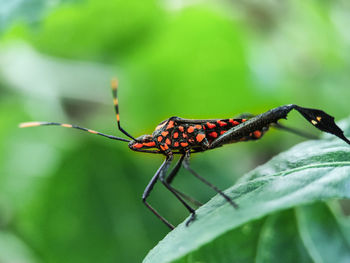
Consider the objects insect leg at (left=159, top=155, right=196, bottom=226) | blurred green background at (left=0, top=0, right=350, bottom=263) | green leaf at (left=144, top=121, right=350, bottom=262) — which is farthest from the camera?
blurred green background at (left=0, top=0, right=350, bottom=263)

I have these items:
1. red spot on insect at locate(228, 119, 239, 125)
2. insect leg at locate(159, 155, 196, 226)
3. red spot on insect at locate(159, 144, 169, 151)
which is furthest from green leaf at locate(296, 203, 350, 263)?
red spot on insect at locate(159, 144, 169, 151)

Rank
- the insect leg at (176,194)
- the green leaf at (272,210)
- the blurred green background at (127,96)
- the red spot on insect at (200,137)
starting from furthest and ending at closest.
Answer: the blurred green background at (127,96) < the red spot on insect at (200,137) < the insect leg at (176,194) < the green leaf at (272,210)

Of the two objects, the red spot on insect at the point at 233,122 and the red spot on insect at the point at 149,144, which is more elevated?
the red spot on insect at the point at 233,122

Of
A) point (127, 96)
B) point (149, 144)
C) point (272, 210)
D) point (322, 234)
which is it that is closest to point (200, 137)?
point (149, 144)

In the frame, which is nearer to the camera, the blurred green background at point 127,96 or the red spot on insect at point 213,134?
the red spot on insect at point 213,134

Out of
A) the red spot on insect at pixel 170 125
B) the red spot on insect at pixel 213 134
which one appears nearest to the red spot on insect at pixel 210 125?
the red spot on insect at pixel 213 134

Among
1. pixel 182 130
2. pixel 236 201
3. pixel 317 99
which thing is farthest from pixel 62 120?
pixel 236 201

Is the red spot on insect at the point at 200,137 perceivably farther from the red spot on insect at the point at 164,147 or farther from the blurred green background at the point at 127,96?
the blurred green background at the point at 127,96

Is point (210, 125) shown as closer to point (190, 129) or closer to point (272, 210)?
point (190, 129)

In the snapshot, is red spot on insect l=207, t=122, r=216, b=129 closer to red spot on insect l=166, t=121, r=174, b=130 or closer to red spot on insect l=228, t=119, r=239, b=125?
red spot on insect l=228, t=119, r=239, b=125
